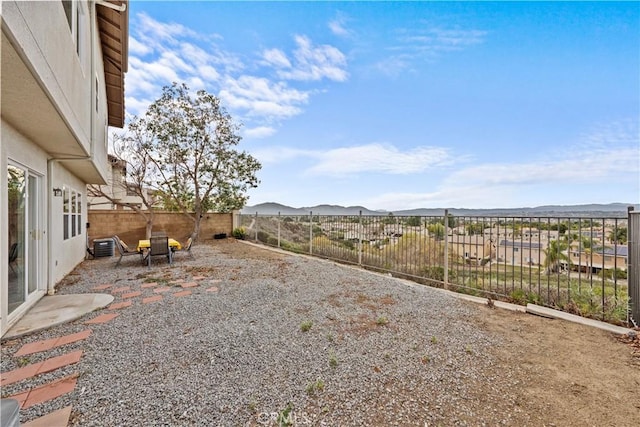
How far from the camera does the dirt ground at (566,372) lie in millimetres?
2150

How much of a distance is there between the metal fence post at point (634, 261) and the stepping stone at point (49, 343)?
728 cm

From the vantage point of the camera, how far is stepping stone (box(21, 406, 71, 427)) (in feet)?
6.61

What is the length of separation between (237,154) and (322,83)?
565 centimetres

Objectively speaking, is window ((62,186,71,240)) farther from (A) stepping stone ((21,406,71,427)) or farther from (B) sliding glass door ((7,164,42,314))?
(A) stepping stone ((21,406,71,427))

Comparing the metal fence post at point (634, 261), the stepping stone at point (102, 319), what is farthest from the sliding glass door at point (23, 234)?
the metal fence post at point (634, 261)

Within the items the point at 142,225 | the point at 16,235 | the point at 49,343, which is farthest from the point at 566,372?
the point at 142,225

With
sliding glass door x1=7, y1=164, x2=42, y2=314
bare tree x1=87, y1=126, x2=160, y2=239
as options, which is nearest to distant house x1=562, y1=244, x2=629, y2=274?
sliding glass door x1=7, y1=164, x2=42, y2=314

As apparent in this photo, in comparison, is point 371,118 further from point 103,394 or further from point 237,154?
point 103,394

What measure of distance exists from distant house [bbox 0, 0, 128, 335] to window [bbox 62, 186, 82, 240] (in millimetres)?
55

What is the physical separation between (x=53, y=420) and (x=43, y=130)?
409cm

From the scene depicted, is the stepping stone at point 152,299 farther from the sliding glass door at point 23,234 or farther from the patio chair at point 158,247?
the patio chair at point 158,247

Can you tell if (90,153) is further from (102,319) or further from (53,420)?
(53,420)

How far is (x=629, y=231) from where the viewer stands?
3793 millimetres

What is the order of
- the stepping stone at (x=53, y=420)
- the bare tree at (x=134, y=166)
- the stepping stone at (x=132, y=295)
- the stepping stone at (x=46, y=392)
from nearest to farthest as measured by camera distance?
the stepping stone at (x=53, y=420)
the stepping stone at (x=46, y=392)
the stepping stone at (x=132, y=295)
the bare tree at (x=134, y=166)
